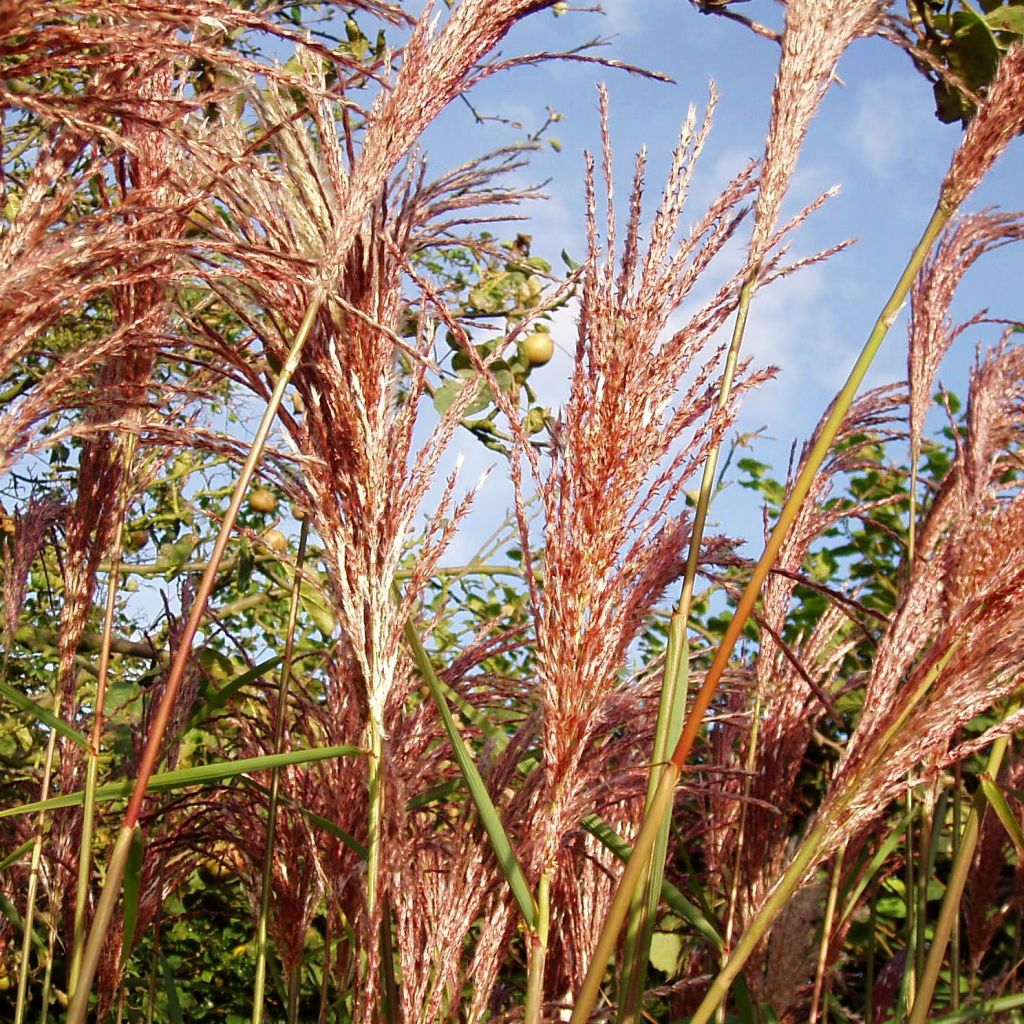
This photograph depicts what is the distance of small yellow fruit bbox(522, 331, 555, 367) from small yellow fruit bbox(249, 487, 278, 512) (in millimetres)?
1191

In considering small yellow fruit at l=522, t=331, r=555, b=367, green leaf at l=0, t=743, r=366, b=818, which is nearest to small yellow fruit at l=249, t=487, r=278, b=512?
small yellow fruit at l=522, t=331, r=555, b=367

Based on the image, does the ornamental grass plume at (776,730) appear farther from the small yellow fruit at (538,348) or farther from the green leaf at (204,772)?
the small yellow fruit at (538,348)

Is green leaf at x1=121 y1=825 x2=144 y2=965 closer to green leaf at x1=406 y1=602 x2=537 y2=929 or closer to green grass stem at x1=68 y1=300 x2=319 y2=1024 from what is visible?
green grass stem at x1=68 y1=300 x2=319 y2=1024

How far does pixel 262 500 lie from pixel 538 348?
1.27m

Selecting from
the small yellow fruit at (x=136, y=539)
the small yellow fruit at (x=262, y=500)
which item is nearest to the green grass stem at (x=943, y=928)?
the small yellow fruit at (x=262, y=500)

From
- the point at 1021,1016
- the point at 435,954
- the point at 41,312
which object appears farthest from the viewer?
the point at 1021,1016

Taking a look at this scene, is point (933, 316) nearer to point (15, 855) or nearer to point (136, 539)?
point (15, 855)

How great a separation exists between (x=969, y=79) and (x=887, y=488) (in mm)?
2419

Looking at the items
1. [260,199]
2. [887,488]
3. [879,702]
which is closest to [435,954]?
[879,702]

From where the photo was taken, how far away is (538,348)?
3.29m

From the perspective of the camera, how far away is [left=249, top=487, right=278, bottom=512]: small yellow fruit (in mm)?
4043

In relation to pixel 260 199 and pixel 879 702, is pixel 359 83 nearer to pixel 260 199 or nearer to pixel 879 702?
pixel 260 199

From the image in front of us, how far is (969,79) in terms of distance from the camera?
2.00 meters

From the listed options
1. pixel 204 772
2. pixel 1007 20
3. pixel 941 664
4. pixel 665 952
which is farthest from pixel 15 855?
pixel 1007 20
